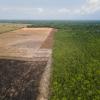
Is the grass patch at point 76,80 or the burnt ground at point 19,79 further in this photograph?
the burnt ground at point 19,79

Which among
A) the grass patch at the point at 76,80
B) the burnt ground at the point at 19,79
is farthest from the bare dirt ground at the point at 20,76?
the grass patch at the point at 76,80

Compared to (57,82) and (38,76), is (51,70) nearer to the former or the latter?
(38,76)

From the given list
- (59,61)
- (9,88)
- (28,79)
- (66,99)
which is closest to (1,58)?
(59,61)

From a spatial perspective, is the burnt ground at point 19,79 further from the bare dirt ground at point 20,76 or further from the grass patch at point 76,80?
the grass patch at point 76,80

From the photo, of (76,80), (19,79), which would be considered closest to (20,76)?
(19,79)

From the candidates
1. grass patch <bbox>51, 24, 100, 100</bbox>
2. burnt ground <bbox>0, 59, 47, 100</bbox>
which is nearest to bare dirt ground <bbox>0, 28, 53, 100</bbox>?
burnt ground <bbox>0, 59, 47, 100</bbox>

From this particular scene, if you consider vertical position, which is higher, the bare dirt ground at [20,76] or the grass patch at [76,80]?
the grass patch at [76,80]

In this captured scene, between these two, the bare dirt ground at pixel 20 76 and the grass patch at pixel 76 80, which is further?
the bare dirt ground at pixel 20 76

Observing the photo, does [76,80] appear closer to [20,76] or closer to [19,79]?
[19,79]
